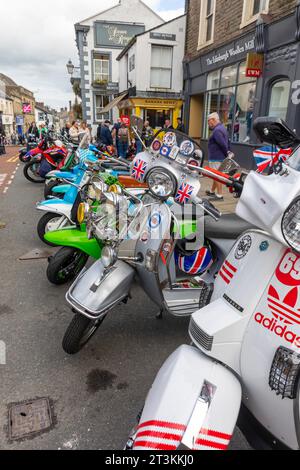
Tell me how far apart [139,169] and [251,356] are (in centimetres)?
245

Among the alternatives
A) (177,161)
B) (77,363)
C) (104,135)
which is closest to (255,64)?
(104,135)

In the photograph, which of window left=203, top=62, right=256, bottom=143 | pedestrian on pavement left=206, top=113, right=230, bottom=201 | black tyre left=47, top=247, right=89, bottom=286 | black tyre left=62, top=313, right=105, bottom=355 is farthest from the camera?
window left=203, top=62, right=256, bottom=143

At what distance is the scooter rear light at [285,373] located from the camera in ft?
4.13

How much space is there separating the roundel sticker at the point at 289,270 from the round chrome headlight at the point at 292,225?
0.16 metres

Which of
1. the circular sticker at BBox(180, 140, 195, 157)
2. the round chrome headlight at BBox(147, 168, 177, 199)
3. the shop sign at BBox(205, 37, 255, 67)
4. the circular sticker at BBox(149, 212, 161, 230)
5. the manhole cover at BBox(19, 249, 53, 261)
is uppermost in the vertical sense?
the shop sign at BBox(205, 37, 255, 67)

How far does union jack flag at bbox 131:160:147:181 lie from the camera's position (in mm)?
3428

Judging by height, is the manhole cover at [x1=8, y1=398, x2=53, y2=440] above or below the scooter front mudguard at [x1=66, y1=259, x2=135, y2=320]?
below

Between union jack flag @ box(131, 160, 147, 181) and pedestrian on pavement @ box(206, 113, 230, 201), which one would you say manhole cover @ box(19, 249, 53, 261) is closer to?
union jack flag @ box(131, 160, 147, 181)

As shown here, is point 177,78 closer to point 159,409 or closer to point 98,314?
point 98,314

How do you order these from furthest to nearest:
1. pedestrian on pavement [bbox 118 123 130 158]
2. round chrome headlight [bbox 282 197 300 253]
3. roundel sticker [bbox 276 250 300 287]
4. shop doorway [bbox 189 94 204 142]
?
shop doorway [bbox 189 94 204 142]
pedestrian on pavement [bbox 118 123 130 158]
roundel sticker [bbox 276 250 300 287]
round chrome headlight [bbox 282 197 300 253]

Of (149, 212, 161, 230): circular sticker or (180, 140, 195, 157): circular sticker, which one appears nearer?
(149, 212, 161, 230): circular sticker

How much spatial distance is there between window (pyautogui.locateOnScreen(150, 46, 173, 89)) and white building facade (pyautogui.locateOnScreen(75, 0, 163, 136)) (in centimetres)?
761

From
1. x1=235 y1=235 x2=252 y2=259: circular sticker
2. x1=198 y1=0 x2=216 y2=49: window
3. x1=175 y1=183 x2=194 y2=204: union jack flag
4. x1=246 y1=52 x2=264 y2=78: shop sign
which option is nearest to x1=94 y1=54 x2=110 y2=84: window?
x1=198 y1=0 x2=216 y2=49: window

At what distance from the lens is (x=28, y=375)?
8.05ft
